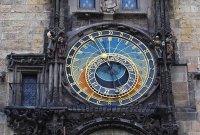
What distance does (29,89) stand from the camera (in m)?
14.6

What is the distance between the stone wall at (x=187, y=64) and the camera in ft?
46.9

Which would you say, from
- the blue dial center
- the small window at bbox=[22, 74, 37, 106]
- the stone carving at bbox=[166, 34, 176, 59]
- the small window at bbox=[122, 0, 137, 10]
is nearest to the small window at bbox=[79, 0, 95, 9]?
the small window at bbox=[122, 0, 137, 10]

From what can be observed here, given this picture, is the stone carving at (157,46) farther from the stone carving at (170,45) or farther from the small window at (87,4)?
the small window at (87,4)

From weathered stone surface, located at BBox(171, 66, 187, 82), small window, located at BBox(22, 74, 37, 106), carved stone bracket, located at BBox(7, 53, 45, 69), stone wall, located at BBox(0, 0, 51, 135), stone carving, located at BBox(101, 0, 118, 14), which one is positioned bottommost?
small window, located at BBox(22, 74, 37, 106)

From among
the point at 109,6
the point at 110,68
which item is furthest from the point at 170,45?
the point at 109,6

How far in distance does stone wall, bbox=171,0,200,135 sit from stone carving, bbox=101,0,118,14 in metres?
1.54

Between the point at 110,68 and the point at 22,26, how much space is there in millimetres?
2559

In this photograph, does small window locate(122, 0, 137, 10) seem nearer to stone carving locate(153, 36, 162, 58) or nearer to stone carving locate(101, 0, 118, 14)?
→ stone carving locate(101, 0, 118, 14)

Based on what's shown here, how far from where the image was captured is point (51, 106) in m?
13.8

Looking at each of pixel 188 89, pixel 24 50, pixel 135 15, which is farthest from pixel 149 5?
pixel 24 50

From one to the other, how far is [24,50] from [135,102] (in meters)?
3.11

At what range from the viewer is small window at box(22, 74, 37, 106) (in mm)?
14477

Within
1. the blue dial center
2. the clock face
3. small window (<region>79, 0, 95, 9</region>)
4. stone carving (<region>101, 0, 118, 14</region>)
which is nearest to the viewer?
the clock face

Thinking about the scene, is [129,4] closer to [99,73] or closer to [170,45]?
[170,45]
